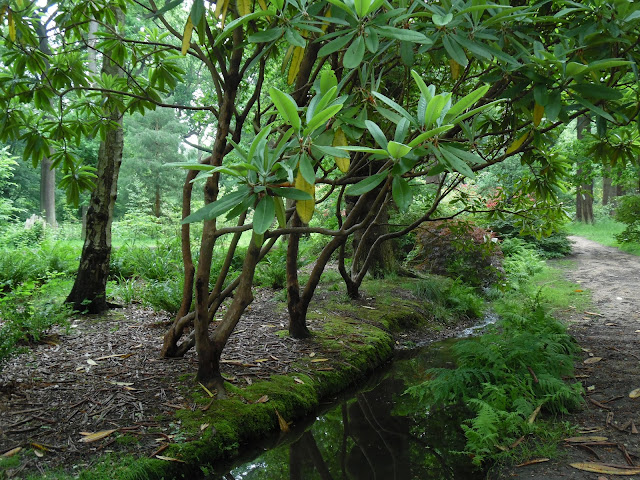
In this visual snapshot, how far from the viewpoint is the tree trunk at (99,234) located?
16.6 ft

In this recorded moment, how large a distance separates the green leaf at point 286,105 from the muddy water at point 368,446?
6.63ft

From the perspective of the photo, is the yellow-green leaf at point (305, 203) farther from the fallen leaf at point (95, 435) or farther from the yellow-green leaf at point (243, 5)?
the fallen leaf at point (95, 435)

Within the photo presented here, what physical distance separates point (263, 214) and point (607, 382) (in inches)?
122

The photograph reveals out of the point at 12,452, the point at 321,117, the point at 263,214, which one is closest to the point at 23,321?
the point at 12,452

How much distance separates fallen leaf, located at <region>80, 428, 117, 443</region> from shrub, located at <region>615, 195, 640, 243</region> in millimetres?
11171

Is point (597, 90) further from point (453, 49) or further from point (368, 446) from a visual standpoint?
A: point (368, 446)

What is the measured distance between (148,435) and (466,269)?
21.6ft

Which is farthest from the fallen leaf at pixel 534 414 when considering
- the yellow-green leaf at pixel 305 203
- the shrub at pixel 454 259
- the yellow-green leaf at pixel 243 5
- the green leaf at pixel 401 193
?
the shrub at pixel 454 259

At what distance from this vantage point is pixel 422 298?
6.55m

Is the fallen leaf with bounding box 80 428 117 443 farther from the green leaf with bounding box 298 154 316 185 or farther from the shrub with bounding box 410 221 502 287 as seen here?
the shrub with bounding box 410 221 502 287

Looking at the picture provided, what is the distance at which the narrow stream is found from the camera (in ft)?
8.77

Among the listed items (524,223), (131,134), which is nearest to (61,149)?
(524,223)

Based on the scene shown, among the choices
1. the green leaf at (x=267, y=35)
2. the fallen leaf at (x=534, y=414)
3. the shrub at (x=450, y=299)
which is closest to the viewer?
the green leaf at (x=267, y=35)

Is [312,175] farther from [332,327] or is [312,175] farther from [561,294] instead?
[561,294]
